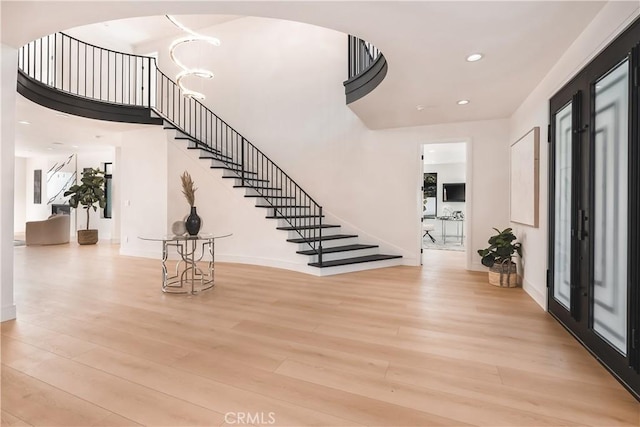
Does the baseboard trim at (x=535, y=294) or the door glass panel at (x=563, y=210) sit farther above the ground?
the door glass panel at (x=563, y=210)

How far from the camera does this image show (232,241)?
6.15 meters

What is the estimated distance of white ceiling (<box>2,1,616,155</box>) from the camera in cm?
225

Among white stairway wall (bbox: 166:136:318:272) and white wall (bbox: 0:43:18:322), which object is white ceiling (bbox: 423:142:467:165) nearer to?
white stairway wall (bbox: 166:136:318:272)

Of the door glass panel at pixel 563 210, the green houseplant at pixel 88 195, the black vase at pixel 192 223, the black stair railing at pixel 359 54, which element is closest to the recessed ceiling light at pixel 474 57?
the door glass panel at pixel 563 210

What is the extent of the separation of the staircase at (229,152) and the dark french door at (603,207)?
307 cm

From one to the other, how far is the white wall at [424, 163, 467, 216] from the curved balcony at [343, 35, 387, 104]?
6791mm

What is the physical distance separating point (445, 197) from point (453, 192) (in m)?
0.31

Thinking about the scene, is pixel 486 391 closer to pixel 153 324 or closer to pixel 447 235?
pixel 153 324

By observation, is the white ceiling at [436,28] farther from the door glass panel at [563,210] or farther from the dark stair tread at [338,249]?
the dark stair tread at [338,249]

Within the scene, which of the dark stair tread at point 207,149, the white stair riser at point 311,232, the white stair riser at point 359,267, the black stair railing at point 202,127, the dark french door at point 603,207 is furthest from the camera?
the dark stair tread at point 207,149

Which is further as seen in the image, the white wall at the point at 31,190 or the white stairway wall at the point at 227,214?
the white wall at the point at 31,190

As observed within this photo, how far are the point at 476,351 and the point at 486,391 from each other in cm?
56

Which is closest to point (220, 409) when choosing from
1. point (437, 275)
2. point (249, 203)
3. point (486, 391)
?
point (486, 391)
